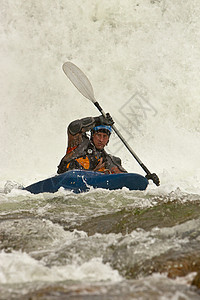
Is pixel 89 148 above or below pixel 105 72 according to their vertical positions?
below

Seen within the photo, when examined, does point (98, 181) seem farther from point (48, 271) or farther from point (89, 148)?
point (48, 271)

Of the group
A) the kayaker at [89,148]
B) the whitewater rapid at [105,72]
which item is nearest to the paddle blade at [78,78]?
the kayaker at [89,148]

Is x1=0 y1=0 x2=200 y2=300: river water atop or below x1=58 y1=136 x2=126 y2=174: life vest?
atop

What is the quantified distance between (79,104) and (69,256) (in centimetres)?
1262

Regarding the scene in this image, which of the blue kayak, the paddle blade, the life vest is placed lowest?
the blue kayak

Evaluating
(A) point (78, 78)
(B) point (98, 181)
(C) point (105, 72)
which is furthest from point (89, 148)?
(C) point (105, 72)

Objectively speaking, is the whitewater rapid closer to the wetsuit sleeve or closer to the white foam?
the wetsuit sleeve

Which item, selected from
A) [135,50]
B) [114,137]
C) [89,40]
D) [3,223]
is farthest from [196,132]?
[3,223]

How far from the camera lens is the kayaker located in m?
6.54

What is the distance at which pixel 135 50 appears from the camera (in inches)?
607

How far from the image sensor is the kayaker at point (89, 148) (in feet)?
21.4

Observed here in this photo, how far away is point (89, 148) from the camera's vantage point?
22.1 ft

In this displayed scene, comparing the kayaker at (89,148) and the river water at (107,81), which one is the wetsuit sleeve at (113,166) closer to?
the kayaker at (89,148)

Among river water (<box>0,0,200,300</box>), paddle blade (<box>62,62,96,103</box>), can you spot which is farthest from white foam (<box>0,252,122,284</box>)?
paddle blade (<box>62,62,96,103</box>)
